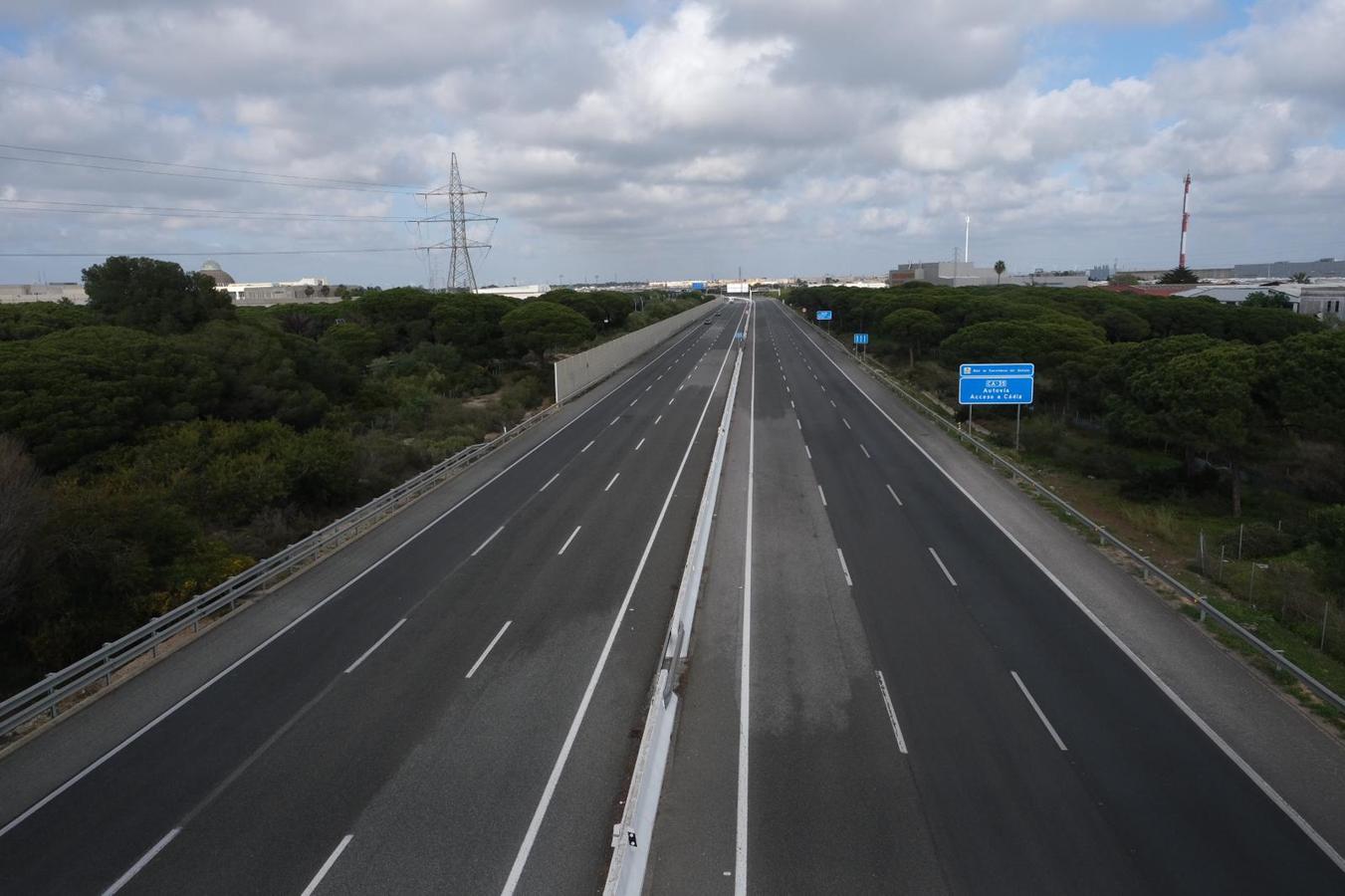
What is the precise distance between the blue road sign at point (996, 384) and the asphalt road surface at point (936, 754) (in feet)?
48.9

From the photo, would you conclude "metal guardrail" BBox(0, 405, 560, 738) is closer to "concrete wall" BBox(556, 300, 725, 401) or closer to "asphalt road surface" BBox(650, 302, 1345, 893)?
"asphalt road surface" BBox(650, 302, 1345, 893)

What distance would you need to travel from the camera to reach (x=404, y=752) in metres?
11.3

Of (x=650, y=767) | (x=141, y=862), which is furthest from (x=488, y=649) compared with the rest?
(x=141, y=862)

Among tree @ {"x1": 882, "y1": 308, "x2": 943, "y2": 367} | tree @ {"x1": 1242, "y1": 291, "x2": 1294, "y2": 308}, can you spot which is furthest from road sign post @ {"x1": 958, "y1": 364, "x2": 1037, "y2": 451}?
A: tree @ {"x1": 1242, "y1": 291, "x2": 1294, "y2": 308}

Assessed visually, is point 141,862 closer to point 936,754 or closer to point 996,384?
point 936,754

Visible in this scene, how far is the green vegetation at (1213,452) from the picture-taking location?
17.5 metres

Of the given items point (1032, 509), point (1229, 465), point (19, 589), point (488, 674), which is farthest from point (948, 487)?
point (19, 589)

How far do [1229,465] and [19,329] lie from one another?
164ft

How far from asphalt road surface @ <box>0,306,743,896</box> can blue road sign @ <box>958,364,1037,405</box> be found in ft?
61.1

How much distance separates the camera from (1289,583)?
57.4ft

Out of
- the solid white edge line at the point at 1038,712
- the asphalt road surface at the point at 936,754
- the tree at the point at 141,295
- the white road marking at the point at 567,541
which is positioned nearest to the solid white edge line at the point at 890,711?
the asphalt road surface at the point at 936,754

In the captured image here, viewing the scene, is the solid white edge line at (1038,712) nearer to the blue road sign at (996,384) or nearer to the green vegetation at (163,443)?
the green vegetation at (163,443)

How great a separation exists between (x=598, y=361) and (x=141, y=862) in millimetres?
48755

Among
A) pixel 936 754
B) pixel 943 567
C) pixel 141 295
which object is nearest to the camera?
pixel 936 754
